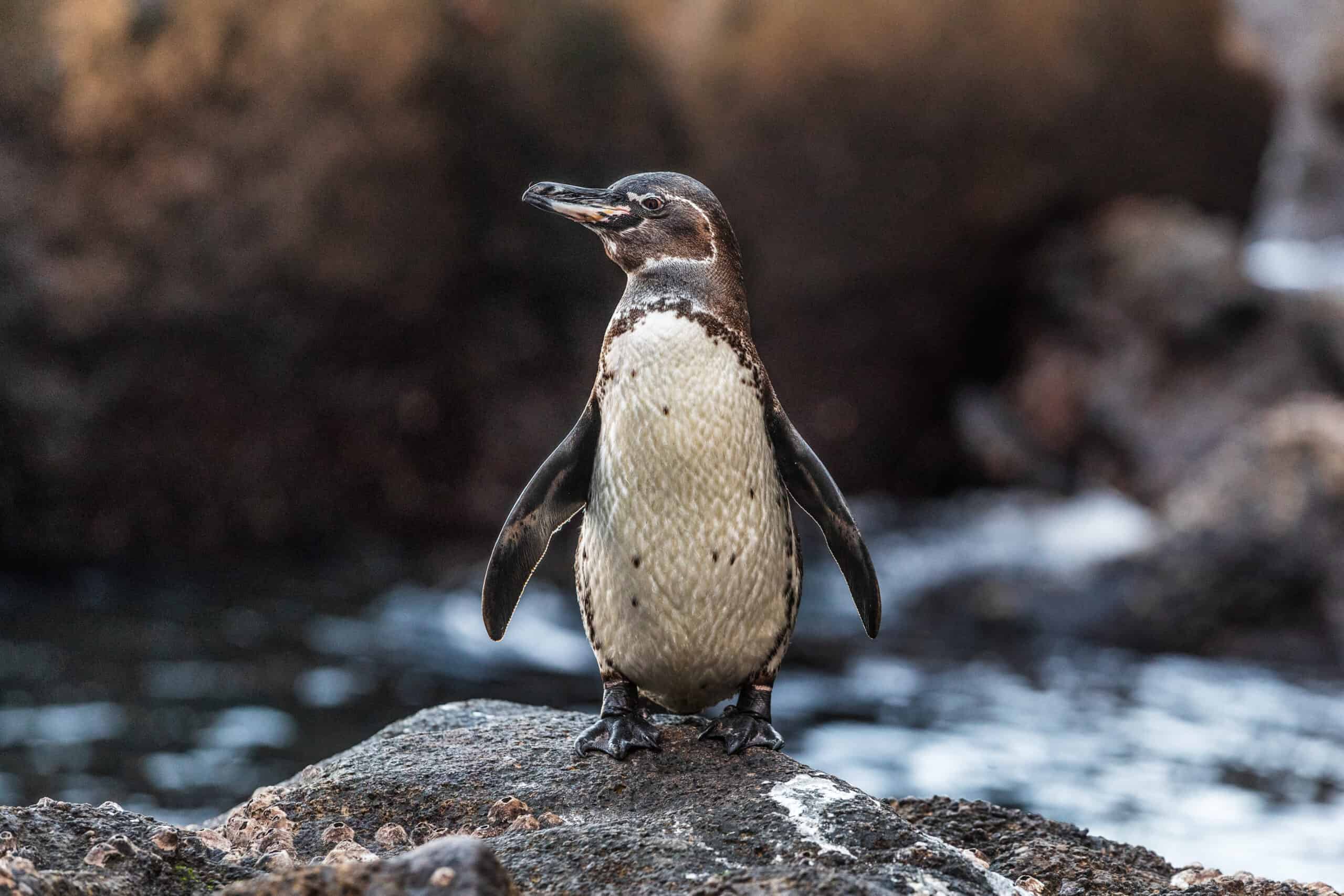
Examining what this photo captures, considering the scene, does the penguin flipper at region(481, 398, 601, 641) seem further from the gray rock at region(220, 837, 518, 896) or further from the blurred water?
the blurred water

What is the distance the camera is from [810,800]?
8.30 ft

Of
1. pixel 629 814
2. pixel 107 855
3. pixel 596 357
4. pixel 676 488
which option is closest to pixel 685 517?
pixel 676 488

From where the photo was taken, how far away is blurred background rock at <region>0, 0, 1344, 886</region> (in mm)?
6730

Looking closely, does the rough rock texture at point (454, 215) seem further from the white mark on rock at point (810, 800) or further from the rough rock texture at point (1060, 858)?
the white mark on rock at point (810, 800)

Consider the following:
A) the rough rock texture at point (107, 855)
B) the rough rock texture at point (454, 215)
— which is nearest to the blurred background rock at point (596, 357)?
the rough rock texture at point (454, 215)

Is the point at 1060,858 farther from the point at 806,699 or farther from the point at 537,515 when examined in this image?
the point at 806,699

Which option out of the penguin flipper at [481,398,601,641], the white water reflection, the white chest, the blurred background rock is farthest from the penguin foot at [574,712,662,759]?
the blurred background rock

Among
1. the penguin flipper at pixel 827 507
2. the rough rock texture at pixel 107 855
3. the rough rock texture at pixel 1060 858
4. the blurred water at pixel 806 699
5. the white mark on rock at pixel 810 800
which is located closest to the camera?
the rough rock texture at pixel 107 855

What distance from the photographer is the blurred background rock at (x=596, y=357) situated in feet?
22.1

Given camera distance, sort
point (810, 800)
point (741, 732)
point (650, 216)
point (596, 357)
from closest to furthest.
Answer: point (810, 800) < point (741, 732) < point (650, 216) < point (596, 357)

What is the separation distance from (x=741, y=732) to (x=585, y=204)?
1.17m

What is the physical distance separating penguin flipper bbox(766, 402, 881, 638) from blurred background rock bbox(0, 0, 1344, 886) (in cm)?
256

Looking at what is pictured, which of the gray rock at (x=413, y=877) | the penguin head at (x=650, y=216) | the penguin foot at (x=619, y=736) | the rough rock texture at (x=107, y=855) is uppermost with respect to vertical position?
the penguin head at (x=650, y=216)

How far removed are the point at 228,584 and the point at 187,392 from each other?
46.8 inches
